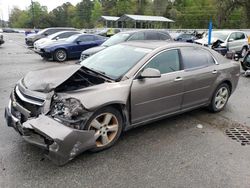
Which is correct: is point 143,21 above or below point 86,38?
above

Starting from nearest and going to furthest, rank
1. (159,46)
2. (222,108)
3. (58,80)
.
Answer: (58,80)
(159,46)
(222,108)

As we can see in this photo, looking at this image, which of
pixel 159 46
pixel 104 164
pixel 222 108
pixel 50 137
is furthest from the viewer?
pixel 222 108

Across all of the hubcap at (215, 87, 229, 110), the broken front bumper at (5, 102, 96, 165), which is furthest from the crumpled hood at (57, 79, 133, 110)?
the hubcap at (215, 87, 229, 110)

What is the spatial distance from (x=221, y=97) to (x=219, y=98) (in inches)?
2.8

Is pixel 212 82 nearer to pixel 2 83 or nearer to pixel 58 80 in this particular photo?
pixel 58 80

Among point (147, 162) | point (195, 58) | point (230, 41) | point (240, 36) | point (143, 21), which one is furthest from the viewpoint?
point (143, 21)

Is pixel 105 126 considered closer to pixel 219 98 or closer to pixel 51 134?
pixel 51 134

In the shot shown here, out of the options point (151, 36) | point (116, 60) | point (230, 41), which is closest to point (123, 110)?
point (116, 60)

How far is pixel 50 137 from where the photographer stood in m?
2.95

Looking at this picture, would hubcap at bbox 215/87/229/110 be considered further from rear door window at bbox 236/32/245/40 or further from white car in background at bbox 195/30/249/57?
rear door window at bbox 236/32/245/40

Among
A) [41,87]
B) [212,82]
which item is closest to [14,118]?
[41,87]

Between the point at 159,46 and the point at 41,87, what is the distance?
207 centimetres

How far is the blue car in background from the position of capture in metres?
12.8

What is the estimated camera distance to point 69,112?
320cm
